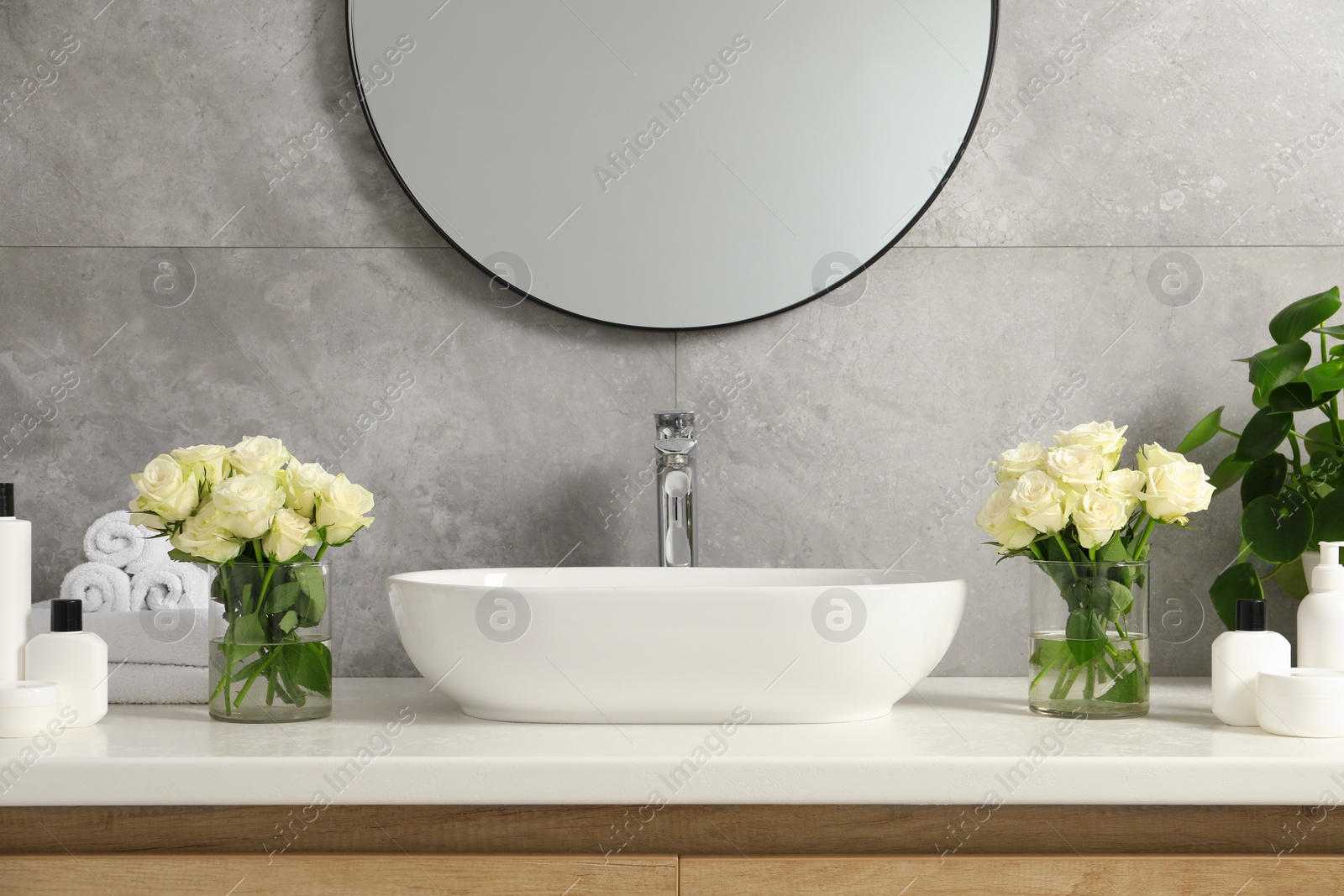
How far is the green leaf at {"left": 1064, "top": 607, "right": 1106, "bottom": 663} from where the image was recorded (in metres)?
0.91

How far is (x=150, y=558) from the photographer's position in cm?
109

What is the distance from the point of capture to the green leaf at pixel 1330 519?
3.23 ft

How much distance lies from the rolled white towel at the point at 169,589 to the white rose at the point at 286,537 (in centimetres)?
21

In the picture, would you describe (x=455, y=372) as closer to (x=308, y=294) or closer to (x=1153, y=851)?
(x=308, y=294)

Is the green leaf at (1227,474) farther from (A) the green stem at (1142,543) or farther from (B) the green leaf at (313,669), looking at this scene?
(B) the green leaf at (313,669)

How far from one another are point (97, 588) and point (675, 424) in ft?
2.08

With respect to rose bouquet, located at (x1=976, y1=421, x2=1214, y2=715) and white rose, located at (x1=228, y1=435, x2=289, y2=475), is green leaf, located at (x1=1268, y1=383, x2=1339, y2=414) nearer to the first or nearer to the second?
rose bouquet, located at (x1=976, y1=421, x2=1214, y2=715)

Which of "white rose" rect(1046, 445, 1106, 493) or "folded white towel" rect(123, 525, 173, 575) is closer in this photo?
"white rose" rect(1046, 445, 1106, 493)

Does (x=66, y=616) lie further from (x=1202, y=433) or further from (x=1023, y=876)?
(x=1202, y=433)

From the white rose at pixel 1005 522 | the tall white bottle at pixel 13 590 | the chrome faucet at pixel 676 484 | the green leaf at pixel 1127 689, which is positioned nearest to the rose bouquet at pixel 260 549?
the tall white bottle at pixel 13 590

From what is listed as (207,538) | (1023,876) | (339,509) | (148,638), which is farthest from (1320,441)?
(148,638)

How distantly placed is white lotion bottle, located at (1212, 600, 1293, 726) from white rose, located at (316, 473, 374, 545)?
76cm

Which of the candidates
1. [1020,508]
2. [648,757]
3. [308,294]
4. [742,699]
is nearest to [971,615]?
[1020,508]

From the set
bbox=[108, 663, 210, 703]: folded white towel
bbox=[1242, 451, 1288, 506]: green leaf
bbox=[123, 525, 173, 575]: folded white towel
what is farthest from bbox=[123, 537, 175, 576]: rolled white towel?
bbox=[1242, 451, 1288, 506]: green leaf
